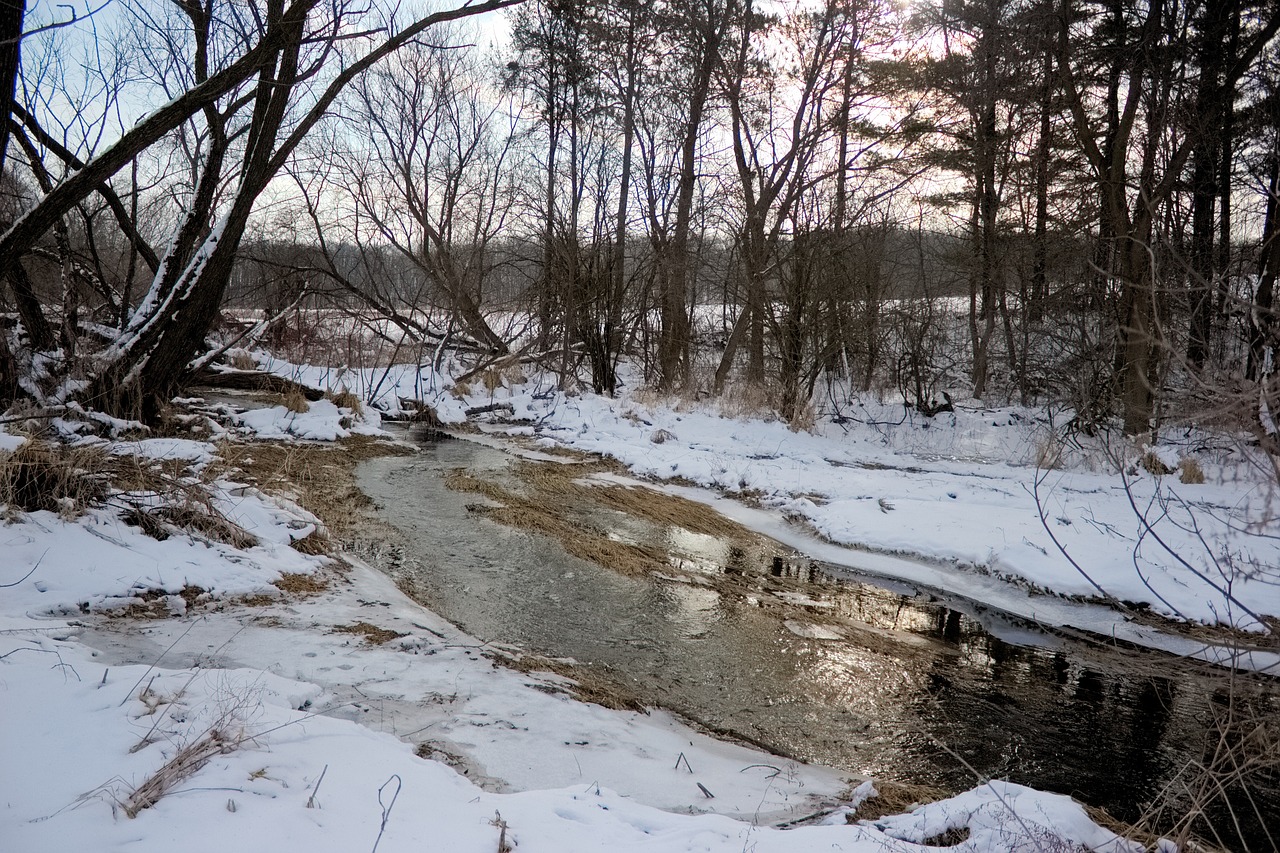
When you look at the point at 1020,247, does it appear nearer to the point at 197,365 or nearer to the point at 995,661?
the point at 995,661

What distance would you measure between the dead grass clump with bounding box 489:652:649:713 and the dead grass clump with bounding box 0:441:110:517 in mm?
3097

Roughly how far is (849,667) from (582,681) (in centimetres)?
188

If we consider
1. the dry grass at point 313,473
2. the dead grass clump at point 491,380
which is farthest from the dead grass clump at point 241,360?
the dry grass at point 313,473

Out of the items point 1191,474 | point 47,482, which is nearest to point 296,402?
point 47,482

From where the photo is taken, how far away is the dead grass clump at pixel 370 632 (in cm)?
449

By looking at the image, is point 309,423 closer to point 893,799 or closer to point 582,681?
point 582,681

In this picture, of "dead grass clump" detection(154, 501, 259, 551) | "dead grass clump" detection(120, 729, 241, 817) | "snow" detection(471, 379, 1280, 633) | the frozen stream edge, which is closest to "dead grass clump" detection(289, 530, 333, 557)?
"dead grass clump" detection(154, 501, 259, 551)

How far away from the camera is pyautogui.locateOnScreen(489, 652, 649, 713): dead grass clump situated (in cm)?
420

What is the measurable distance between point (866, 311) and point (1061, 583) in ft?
29.3

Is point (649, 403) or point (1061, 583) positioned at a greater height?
point (649, 403)

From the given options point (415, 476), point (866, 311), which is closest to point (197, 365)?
point (415, 476)

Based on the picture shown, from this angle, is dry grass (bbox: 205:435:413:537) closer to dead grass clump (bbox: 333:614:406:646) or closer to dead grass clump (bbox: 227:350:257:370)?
dead grass clump (bbox: 333:614:406:646)

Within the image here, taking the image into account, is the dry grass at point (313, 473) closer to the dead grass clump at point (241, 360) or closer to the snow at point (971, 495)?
the snow at point (971, 495)

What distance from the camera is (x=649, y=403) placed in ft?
47.8
